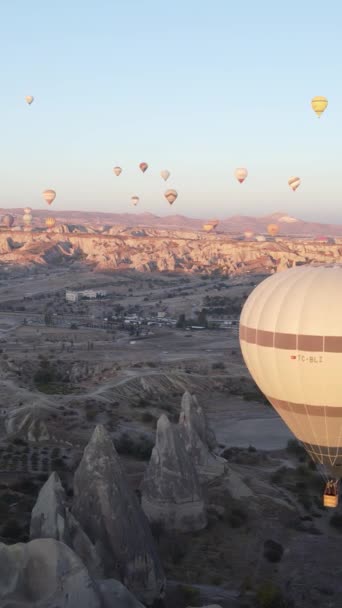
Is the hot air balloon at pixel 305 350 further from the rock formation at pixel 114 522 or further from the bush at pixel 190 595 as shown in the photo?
the rock formation at pixel 114 522

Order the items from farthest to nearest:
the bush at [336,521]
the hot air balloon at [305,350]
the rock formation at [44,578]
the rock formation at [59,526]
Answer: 1. the bush at [336,521]
2. the hot air balloon at [305,350]
3. the rock formation at [59,526]
4. the rock formation at [44,578]

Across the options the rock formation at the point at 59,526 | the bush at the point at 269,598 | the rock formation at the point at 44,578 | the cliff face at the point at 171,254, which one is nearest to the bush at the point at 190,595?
the bush at the point at 269,598

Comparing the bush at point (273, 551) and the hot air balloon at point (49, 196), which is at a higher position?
the hot air balloon at point (49, 196)

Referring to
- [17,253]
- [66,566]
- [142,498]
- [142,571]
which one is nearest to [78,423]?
[142,498]

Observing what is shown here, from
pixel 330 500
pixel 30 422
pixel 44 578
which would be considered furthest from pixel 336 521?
pixel 30 422

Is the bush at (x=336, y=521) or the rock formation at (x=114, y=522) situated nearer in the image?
the rock formation at (x=114, y=522)

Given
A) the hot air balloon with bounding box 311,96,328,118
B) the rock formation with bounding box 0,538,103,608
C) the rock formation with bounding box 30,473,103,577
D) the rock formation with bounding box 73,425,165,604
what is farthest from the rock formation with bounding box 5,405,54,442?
the hot air balloon with bounding box 311,96,328,118

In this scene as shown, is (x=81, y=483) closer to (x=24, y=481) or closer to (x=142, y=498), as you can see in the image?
(x=142, y=498)

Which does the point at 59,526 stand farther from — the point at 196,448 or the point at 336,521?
the point at 196,448
